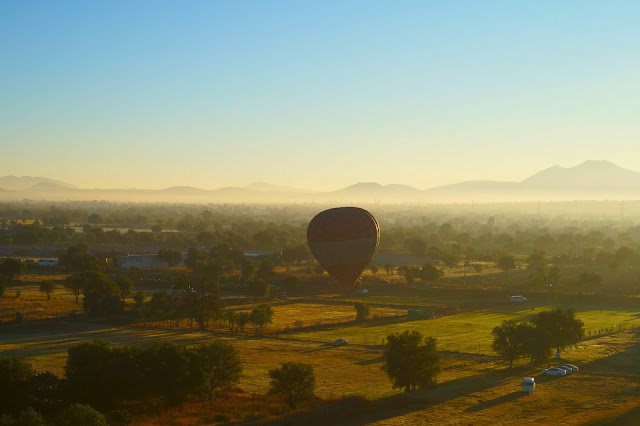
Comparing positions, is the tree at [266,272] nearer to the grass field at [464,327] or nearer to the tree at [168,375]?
the grass field at [464,327]

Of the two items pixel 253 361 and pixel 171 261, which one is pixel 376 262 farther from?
pixel 253 361

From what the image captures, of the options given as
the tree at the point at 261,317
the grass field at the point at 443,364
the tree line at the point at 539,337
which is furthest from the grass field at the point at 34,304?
the tree line at the point at 539,337

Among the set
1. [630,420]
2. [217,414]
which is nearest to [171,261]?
[217,414]

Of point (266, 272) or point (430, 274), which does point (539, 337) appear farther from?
point (266, 272)

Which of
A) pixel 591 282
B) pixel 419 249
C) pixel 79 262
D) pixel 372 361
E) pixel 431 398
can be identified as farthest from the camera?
pixel 419 249

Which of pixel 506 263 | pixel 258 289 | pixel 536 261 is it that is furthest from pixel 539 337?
pixel 536 261

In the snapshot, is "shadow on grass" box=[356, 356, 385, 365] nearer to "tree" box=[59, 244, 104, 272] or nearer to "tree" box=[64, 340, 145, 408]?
"tree" box=[64, 340, 145, 408]
